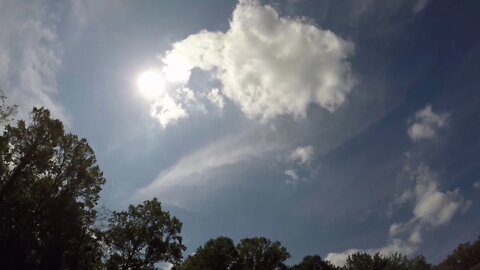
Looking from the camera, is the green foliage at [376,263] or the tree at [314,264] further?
the tree at [314,264]

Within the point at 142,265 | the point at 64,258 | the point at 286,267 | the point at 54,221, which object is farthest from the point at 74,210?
the point at 286,267

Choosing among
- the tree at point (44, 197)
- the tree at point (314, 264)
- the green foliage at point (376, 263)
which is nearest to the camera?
the tree at point (44, 197)

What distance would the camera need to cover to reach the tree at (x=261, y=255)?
68.0 metres

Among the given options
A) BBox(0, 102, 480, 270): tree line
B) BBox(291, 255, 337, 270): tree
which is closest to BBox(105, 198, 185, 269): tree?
BBox(0, 102, 480, 270): tree line

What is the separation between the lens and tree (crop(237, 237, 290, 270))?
2677 inches

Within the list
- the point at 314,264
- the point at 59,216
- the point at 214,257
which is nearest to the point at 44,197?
the point at 59,216

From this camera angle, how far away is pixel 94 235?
42031mm

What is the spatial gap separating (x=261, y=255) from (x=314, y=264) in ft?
99.4

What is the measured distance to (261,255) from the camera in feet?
225

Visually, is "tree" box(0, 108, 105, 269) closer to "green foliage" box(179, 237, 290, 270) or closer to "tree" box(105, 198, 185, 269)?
"tree" box(105, 198, 185, 269)

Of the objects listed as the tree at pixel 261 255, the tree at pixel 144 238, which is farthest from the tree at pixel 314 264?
the tree at pixel 144 238

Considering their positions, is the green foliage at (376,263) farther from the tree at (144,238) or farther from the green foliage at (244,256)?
the tree at (144,238)

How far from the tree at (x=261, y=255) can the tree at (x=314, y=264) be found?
24.6 metres

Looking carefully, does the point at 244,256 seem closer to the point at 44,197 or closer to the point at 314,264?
the point at 314,264
